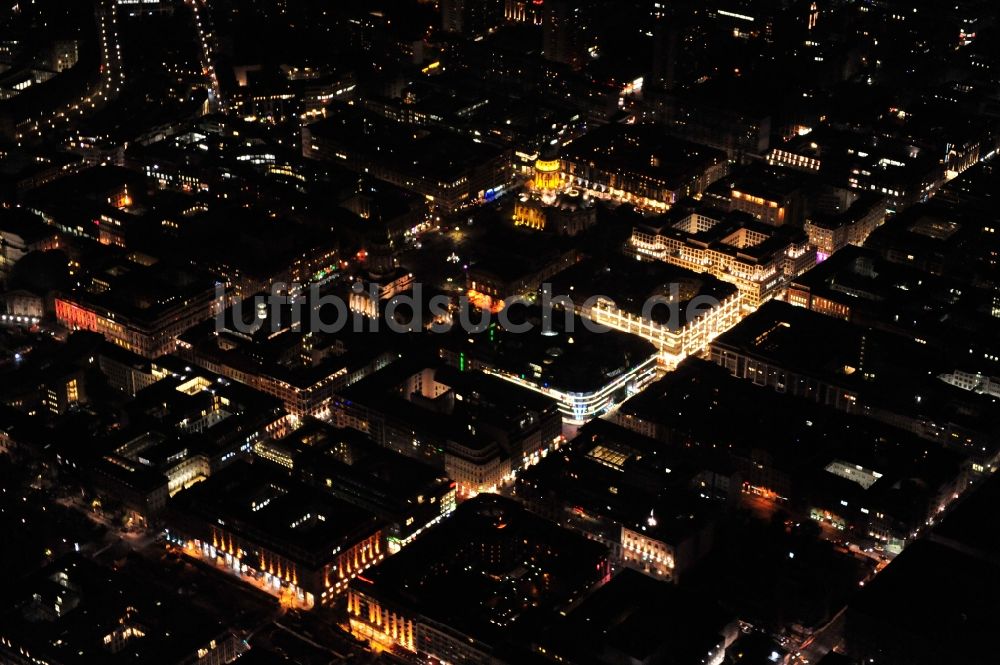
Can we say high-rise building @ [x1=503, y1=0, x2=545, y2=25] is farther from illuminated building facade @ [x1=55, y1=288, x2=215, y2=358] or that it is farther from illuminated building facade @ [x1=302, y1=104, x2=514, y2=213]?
illuminated building facade @ [x1=55, y1=288, x2=215, y2=358]

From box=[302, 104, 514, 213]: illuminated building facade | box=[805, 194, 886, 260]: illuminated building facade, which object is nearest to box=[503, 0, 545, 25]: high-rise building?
box=[302, 104, 514, 213]: illuminated building facade

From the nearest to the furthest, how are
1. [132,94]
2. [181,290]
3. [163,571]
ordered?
1. [163,571]
2. [181,290]
3. [132,94]

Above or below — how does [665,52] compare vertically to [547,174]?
above

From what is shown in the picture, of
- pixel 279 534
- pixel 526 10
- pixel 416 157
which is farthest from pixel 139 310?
pixel 526 10

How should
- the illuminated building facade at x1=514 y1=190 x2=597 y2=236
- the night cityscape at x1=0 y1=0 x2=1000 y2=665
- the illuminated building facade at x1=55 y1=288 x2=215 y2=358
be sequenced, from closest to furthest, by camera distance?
the night cityscape at x1=0 y1=0 x2=1000 y2=665, the illuminated building facade at x1=55 y1=288 x2=215 y2=358, the illuminated building facade at x1=514 y1=190 x2=597 y2=236

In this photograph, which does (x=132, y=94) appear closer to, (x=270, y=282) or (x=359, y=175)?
(x=359, y=175)

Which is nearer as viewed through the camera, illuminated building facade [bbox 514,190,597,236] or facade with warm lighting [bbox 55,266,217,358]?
facade with warm lighting [bbox 55,266,217,358]

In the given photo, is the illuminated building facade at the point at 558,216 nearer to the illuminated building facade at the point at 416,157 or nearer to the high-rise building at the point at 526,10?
the illuminated building facade at the point at 416,157

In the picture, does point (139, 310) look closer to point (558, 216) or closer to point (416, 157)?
point (416, 157)

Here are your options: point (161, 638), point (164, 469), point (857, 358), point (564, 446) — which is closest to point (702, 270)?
point (857, 358)
